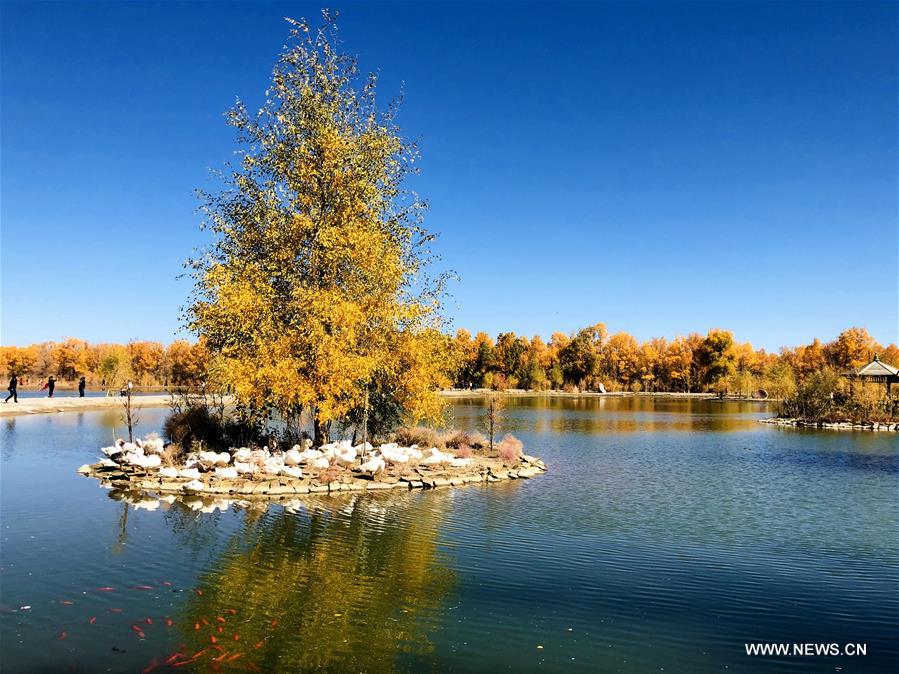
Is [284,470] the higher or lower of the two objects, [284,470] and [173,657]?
the higher

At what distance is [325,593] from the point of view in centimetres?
1055

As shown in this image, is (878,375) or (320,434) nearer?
(320,434)

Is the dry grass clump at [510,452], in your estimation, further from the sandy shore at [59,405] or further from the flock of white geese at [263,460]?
the sandy shore at [59,405]

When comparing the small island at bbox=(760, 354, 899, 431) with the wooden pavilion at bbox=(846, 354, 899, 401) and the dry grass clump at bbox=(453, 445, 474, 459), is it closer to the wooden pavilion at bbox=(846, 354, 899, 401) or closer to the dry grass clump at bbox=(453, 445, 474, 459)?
the wooden pavilion at bbox=(846, 354, 899, 401)

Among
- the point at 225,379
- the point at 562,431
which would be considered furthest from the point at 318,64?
the point at 562,431

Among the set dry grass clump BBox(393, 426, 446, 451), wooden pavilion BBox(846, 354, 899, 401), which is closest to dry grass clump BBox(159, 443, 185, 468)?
dry grass clump BBox(393, 426, 446, 451)

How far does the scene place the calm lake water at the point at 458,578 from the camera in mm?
8453

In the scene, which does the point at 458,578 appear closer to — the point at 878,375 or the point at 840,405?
the point at 840,405

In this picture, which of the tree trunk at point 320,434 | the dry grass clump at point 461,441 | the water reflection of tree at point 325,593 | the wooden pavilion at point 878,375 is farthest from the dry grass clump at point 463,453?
the wooden pavilion at point 878,375

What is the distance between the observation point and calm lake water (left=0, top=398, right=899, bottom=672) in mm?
8453

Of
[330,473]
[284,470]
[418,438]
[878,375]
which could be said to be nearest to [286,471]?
[284,470]

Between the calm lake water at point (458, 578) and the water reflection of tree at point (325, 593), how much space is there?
0.15 ft

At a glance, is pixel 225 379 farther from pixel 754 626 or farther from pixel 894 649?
pixel 894 649

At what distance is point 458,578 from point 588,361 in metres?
112
